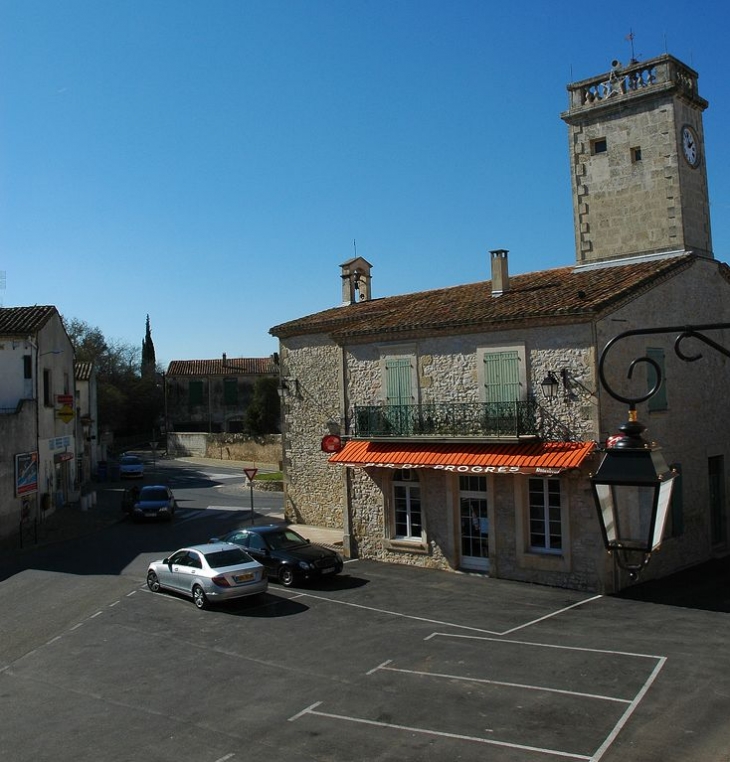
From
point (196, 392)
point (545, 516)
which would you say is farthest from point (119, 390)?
point (545, 516)

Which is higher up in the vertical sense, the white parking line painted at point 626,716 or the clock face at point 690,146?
the clock face at point 690,146

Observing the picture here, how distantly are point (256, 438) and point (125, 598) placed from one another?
35.8m

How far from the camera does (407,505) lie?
21.0 m

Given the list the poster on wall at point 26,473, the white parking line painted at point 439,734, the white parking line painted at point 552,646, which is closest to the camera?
the white parking line painted at point 439,734

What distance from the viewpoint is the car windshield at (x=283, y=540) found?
63.0ft

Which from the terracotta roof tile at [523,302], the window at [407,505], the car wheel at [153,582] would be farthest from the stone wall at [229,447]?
the car wheel at [153,582]

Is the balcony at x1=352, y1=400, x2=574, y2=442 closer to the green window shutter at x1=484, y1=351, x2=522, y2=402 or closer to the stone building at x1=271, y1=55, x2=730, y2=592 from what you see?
the stone building at x1=271, y1=55, x2=730, y2=592

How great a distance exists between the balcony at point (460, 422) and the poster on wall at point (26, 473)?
1229 cm

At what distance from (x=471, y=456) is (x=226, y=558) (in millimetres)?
6409

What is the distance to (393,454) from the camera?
20312 millimetres

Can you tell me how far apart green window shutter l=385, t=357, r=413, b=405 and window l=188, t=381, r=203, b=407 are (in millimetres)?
51765

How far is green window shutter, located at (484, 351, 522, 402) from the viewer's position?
18.8m

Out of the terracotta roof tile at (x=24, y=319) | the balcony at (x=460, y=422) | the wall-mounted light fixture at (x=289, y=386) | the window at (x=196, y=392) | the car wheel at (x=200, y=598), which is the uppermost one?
the terracotta roof tile at (x=24, y=319)

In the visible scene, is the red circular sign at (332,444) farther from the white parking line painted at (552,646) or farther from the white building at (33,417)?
the white building at (33,417)
